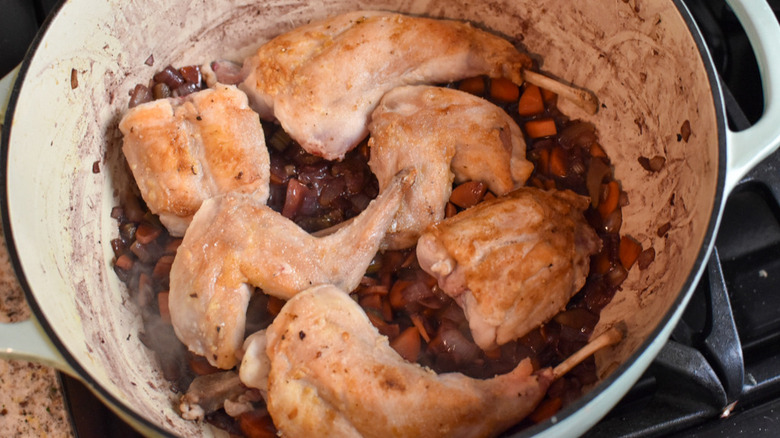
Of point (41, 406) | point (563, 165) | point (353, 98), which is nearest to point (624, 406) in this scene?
point (563, 165)

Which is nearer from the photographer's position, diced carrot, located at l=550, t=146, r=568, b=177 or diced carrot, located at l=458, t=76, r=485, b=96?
diced carrot, located at l=550, t=146, r=568, b=177

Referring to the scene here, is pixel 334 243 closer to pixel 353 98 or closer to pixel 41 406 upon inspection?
pixel 353 98

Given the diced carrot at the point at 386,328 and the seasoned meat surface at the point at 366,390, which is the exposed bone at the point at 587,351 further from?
the diced carrot at the point at 386,328

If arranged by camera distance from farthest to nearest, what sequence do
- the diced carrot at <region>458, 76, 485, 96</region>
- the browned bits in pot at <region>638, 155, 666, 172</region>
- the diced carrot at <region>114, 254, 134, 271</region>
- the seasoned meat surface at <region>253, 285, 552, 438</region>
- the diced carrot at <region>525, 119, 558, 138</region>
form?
the diced carrot at <region>458, 76, 485, 96</region>
the diced carrot at <region>525, 119, 558, 138</region>
the diced carrot at <region>114, 254, 134, 271</region>
the browned bits in pot at <region>638, 155, 666, 172</region>
the seasoned meat surface at <region>253, 285, 552, 438</region>

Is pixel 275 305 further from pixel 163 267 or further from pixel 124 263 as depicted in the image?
pixel 124 263

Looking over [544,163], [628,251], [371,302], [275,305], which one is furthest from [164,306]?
[628,251]

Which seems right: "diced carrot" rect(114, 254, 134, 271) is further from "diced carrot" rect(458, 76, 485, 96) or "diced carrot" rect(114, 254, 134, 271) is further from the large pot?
"diced carrot" rect(458, 76, 485, 96)

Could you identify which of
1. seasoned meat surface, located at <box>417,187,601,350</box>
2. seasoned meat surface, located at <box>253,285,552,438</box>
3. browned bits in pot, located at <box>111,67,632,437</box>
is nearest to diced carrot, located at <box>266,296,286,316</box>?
browned bits in pot, located at <box>111,67,632,437</box>
